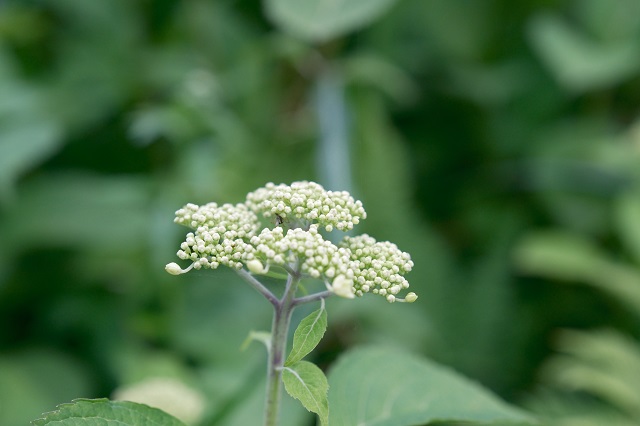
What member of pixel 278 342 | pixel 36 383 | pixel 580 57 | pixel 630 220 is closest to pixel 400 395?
pixel 278 342

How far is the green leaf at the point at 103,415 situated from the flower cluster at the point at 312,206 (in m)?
0.22

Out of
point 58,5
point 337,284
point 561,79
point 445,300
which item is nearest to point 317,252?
point 337,284

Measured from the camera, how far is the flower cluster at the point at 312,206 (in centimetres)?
64

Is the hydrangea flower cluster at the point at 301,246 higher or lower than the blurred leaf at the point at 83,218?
lower

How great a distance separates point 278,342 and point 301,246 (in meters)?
0.12

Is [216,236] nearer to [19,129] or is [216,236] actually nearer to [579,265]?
[19,129]

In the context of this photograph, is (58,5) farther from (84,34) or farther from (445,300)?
(445,300)

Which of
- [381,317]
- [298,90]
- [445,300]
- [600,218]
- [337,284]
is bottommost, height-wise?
[337,284]

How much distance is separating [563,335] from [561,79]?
101 centimetres

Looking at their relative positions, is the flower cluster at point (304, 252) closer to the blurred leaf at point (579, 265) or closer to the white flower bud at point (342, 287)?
the white flower bud at point (342, 287)

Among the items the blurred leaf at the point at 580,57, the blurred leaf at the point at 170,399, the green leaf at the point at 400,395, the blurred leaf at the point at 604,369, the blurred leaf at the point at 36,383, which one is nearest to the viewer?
the green leaf at the point at 400,395

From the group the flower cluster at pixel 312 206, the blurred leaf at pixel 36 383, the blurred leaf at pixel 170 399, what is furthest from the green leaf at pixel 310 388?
the blurred leaf at pixel 36 383

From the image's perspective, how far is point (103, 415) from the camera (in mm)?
626

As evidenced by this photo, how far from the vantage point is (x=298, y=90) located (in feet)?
8.27
